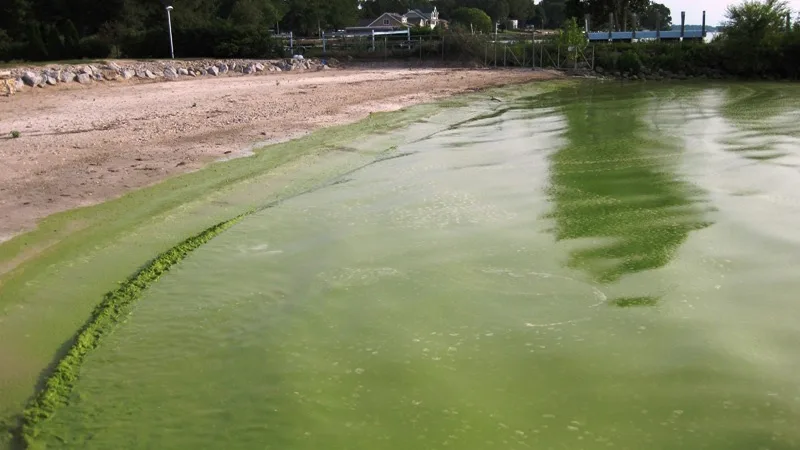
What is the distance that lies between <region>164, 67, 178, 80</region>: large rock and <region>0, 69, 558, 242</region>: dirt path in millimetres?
2356

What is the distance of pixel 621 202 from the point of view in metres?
9.20

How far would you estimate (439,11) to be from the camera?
122 meters

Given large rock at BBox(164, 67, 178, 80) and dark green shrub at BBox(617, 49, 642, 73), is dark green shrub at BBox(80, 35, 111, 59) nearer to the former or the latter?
large rock at BBox(164, 67, 178, 80)

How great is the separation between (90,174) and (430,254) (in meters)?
6.06

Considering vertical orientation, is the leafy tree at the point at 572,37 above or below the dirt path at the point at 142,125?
above

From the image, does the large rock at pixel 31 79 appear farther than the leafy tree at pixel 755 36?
No

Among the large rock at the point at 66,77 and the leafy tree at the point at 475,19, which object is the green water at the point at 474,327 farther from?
the leafy tree at the point at 475,19

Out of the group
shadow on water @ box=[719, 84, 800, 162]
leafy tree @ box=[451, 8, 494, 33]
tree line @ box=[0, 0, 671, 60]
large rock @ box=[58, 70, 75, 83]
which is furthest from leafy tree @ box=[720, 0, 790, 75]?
leafy tree @ box=[451, 8, 494, 33]

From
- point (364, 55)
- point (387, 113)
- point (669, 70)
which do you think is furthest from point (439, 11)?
point (387, 113)

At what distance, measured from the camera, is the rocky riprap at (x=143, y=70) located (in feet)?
79.8

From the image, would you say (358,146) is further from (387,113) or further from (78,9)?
(78,9)

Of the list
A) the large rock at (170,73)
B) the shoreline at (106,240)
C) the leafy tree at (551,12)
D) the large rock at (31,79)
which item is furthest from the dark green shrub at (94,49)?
the leafy tree at (551,12)

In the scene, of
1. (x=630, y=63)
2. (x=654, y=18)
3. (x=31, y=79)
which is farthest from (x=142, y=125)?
(x=654, y=18)

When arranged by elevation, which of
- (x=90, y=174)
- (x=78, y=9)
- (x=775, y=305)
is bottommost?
(x=775, y=305)
